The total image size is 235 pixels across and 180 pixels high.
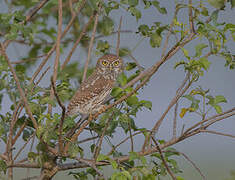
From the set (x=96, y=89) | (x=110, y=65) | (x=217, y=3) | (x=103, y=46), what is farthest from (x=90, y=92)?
(x=217, y=3)

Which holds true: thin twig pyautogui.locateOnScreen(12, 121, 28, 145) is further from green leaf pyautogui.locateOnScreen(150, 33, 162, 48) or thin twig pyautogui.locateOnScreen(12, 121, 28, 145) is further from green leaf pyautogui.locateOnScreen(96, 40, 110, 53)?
green leaf pyautogui.locateOnScreen(150, 33, 162, 48)

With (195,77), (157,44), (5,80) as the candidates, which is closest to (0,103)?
(5,80)

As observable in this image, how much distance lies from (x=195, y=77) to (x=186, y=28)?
0.27 meters

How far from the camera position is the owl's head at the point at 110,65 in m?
3.45

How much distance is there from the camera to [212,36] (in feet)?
6.48

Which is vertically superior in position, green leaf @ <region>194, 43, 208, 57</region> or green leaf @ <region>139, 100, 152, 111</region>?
green leaf @ <region>194, 43, 208, 57</region>

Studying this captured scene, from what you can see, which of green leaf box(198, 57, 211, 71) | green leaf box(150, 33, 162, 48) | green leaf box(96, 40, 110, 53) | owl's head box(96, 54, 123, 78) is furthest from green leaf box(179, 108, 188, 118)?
owl's head box(96, 54, 123, 78)

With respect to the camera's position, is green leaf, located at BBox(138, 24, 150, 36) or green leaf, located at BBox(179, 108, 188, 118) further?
green leaf, located at BBox(138, 24, 150, 36)

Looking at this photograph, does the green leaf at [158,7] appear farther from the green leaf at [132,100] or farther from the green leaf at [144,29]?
the green leaf at [132,100]

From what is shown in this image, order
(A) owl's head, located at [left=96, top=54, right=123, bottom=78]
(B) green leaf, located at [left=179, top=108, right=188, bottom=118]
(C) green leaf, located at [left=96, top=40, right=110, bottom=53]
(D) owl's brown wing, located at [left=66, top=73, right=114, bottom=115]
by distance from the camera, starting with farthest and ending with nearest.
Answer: (A) owl's head, located at [left=96, top=54, right=123, bottom=78] < (D) owl's brown wing, located at [left=66, top=73, right=114, bottom=115] < (C) green leaf, located at [left=96, top=40, right=110, bottom=53] < (B) green leaf, located at [left=179, top=108, right=188, bottom=118]

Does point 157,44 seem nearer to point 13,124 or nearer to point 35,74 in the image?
point 35,74

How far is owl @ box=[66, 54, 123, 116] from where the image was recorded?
117 inches

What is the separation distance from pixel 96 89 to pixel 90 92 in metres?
0.08

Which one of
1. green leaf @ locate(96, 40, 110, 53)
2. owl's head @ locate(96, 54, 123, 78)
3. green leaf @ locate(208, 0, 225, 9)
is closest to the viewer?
green leaf @ locate(208, 0, 225, 9)
